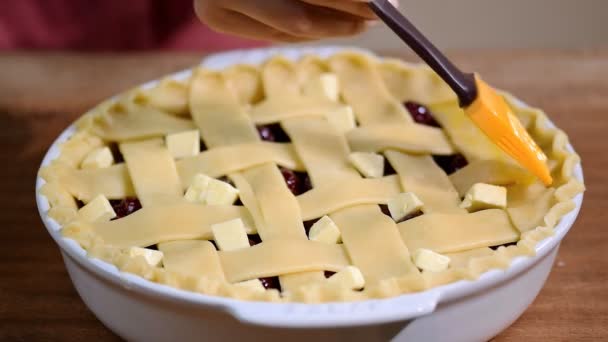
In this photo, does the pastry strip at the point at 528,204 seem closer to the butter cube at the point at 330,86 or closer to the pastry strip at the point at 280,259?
the pastry strip at the point at 280,259

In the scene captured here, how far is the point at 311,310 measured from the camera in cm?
97

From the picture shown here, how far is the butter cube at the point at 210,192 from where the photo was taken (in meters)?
1.25

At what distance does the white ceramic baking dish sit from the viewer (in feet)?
3.17

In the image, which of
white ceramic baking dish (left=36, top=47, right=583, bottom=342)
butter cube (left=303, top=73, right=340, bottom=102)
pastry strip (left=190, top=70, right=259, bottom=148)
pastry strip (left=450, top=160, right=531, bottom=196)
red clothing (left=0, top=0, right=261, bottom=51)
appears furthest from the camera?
red clothing (left=0, top=0, right=261, bottom=51)

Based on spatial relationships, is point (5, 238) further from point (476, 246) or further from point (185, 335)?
point (476, 246)

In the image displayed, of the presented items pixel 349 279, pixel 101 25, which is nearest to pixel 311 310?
pixel 349 279

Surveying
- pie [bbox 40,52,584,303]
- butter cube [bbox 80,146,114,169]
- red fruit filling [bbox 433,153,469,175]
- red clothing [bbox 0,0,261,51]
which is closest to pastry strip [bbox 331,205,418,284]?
pie [bbox 40,52,584,303]

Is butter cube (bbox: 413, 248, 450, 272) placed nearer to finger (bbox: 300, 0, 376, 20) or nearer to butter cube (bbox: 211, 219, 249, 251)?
butter cube (bbox: 211, 219, 249, 251)

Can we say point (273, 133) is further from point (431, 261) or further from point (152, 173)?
point (431, 261)

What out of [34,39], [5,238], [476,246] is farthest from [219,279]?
[34,39]

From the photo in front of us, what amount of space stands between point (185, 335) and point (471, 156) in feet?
1.97

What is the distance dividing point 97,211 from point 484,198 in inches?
23.5

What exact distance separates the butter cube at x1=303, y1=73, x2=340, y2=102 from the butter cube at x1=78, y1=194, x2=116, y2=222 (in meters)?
0.49

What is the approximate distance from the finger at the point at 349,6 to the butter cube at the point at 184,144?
0.33 m
